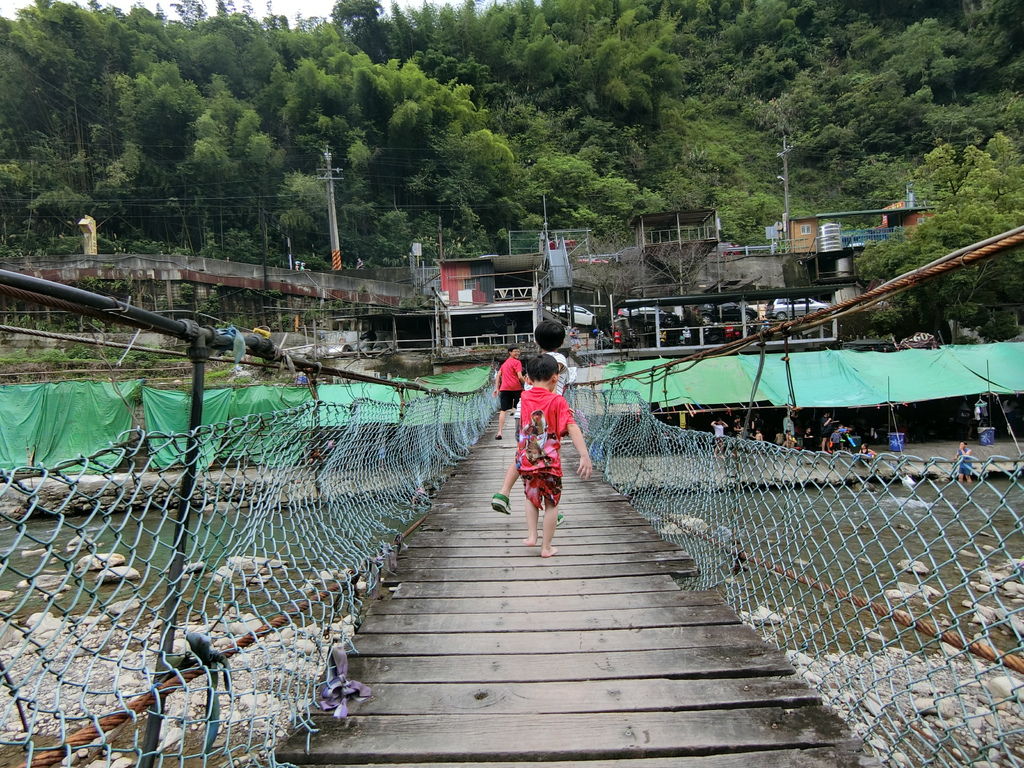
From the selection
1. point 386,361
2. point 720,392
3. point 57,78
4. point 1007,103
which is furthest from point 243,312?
point 1007,103

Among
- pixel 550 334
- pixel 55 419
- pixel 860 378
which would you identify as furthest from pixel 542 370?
pixel 860 378

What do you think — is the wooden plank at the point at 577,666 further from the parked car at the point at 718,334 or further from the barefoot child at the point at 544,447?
the parked car at the point at 718,334

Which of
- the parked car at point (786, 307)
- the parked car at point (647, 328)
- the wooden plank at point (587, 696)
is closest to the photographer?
the wooden plank at point (587, 696)

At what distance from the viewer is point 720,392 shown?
1232 centimetres

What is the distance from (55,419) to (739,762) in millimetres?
13661

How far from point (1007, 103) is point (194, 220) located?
176 ft

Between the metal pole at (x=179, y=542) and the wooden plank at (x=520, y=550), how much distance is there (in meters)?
1.55

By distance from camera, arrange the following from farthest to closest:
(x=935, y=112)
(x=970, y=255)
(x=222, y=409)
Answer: (x=935, y=112) → (x=222, y=409) → (x=970, y=255)

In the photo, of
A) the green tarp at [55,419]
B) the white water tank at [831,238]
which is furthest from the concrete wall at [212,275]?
the white water tank at [831,238]

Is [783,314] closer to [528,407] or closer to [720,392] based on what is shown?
[720,392]

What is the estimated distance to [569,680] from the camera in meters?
1.69

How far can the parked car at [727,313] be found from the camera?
62.4ft

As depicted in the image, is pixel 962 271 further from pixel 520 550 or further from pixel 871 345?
pixel 520 550

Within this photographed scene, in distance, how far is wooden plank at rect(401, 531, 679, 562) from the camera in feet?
9.26
